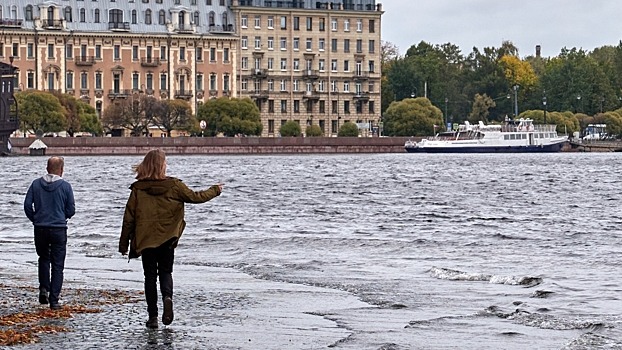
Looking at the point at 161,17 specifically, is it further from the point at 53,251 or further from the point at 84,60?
the point at 53,251

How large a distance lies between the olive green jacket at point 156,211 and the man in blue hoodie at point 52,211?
5.90 feet

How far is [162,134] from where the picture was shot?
168125mm

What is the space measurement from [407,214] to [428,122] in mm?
127401

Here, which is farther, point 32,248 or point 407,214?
point 407,214

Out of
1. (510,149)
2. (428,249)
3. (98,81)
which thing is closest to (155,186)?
(428,249)

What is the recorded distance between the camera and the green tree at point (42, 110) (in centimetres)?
14925

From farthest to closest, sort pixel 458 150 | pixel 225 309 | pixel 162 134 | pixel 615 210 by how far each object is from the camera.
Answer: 1. pixel 458 150
2. pixel 162 134
3. pixel 615 210
4. pixel 225 309

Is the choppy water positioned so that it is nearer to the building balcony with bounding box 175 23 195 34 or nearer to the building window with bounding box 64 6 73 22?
the building window with bounding box 64 6 73 22

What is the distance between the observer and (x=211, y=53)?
17675cm

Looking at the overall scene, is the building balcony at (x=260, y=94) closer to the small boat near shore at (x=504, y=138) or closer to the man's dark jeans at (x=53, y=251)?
the small boat near shore at (x=504, y=138)

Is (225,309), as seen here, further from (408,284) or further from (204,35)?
(204,35)

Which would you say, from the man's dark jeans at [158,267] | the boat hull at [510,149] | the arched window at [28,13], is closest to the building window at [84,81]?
the arched window at [28,13]

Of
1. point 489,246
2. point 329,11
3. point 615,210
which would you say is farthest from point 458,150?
point 489,246

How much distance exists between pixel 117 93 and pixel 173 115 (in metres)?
11.4
